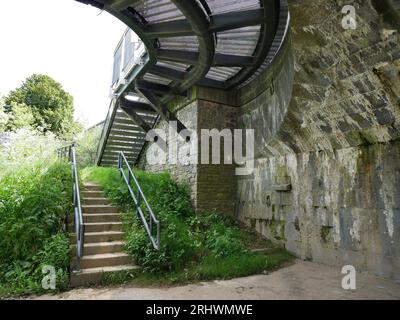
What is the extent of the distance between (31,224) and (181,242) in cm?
246

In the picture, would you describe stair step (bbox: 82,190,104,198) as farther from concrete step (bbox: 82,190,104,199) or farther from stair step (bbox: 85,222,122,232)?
stair step (bbox: 85,222,122,232)

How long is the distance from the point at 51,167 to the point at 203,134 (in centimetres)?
370

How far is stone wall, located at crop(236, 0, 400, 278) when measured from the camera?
329 cm

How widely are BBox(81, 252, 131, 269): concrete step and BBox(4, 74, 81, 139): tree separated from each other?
13099mm

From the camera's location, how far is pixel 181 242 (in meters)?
4.97

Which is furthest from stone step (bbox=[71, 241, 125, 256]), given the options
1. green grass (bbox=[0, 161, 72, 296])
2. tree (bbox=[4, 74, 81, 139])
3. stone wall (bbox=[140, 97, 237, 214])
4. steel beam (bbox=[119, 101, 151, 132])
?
tree (bbox=[4, 74, 81, 139])

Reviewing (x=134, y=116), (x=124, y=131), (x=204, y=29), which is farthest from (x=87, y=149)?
(x=204, y=29)

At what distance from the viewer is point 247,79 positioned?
7.30 meters

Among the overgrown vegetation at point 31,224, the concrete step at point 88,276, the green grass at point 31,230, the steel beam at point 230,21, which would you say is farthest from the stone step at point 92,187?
the steel beam at point 230,21

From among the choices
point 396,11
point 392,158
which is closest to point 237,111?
point 392,158

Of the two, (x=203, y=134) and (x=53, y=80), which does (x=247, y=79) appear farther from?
(x=53, y=80)

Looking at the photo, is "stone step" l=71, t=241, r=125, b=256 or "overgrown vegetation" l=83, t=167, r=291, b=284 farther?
"stone step" l=71, t=241, r=125, b=256

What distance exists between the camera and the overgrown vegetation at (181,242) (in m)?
4.36

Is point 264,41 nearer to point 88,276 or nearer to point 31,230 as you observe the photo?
point 88,276
